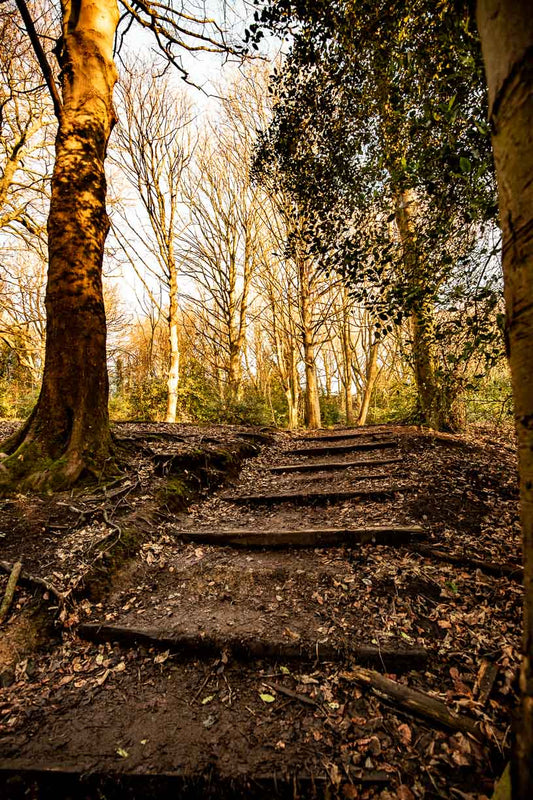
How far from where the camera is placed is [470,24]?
2.20 metres

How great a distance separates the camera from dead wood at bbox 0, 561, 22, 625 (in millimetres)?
2143

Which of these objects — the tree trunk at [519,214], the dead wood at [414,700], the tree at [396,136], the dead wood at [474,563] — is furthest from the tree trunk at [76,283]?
the tree trunk at [519,214]

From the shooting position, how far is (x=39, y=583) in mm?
2293

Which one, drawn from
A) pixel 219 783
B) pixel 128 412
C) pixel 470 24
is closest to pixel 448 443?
pixel 470 24

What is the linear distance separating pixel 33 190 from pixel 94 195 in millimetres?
7105

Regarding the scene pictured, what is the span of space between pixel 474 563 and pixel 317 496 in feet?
5.34

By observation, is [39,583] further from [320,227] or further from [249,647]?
[320,227]

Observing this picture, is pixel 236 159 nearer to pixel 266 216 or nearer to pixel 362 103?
pixel 266 216

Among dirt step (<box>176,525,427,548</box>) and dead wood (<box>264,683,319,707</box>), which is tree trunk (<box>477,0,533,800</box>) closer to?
dead wood (<box>264,683,319,707</box>)

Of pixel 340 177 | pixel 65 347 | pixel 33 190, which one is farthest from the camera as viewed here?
pixel 33 190

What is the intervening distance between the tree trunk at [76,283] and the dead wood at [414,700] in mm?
2925

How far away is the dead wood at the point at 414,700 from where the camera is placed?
148cm

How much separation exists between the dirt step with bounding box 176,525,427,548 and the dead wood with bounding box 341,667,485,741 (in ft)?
3.55

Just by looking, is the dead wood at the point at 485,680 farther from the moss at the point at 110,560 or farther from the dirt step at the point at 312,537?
the moss at the point at 110,560
